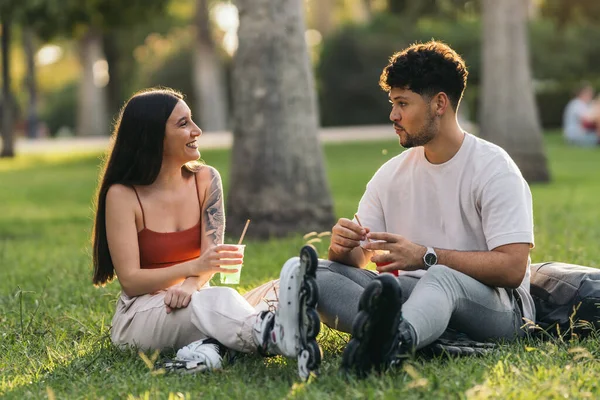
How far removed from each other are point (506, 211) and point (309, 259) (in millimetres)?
1003

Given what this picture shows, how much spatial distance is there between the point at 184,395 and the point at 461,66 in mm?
1878

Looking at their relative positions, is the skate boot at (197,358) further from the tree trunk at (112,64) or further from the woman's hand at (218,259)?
the tree trunk at (112,64)

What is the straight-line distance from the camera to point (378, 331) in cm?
385

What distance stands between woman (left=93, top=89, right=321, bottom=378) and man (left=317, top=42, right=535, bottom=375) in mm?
468

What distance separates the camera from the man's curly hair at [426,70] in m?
4.51

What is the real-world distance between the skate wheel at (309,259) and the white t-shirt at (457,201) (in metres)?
0.92

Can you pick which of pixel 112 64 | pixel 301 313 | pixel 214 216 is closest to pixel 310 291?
pixel 301 313

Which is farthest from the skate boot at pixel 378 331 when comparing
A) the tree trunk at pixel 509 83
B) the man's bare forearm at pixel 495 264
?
the tree trunk at pixel 509 83

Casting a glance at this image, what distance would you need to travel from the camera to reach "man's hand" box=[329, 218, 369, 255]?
4.58 metres

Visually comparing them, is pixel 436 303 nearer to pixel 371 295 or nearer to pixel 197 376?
pixel 371 295

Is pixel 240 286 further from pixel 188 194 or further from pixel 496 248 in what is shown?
pixel 496 248

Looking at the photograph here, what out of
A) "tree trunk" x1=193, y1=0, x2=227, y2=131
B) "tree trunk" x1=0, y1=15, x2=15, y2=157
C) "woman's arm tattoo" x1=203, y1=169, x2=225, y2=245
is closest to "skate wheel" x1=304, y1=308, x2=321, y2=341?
"woman's arm tattoo" x1=203, y1=169, x2=225, y2=245

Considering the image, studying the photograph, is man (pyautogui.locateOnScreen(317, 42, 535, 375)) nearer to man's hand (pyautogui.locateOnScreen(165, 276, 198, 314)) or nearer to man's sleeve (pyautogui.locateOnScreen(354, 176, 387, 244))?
man's sleeve (pyautogui.locateOnScreen(354, 176, 387, 244))

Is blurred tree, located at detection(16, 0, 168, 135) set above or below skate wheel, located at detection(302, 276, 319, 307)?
above
